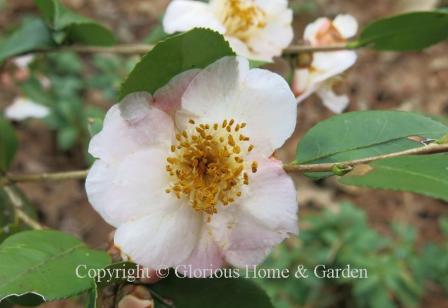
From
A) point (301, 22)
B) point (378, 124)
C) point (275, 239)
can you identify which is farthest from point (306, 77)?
point (301, 22)

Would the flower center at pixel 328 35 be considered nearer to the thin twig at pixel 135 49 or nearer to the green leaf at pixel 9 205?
the thin twig at pixel 135 49

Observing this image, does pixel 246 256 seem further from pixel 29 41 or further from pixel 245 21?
pixel 29 41

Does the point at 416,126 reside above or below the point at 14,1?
below

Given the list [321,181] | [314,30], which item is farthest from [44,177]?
[321,181]

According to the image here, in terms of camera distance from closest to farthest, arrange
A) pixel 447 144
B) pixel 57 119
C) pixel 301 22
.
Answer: pixel 447 144
pixel 57 119
pixel 301 22

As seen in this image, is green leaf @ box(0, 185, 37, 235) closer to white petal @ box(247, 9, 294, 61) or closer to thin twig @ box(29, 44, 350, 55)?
thin twig @ box(29, 44, 350, 55)

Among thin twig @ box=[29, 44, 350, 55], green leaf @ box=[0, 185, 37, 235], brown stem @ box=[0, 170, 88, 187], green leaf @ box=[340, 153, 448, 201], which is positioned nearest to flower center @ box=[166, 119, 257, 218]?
green leaf @ box=[340, 153, 448, 201]

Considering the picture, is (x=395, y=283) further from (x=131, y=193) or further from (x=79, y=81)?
(x=79, y=81)
